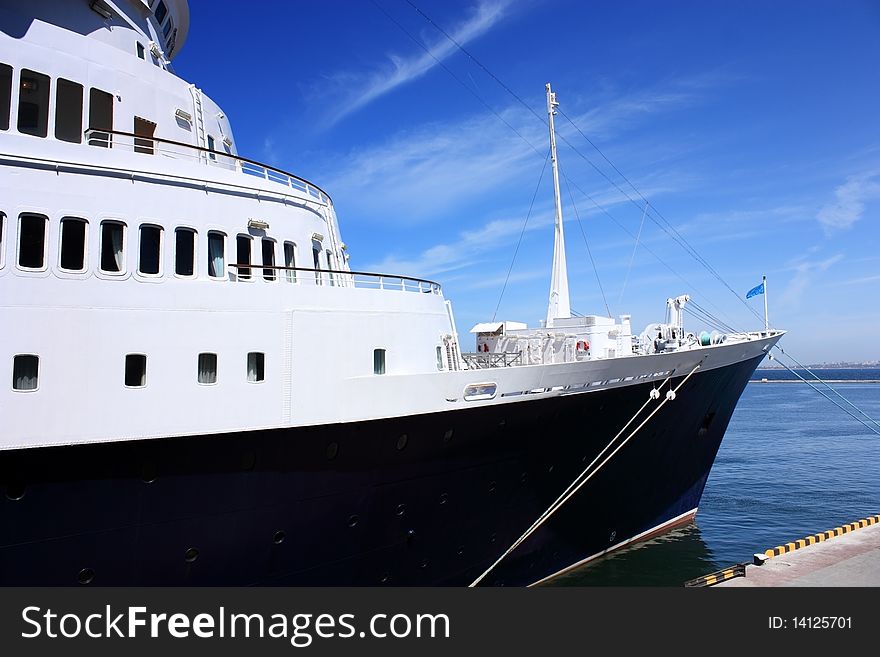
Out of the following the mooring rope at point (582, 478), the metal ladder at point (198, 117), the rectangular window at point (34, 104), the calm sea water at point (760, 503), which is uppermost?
the metal ladder at point (198, 117)

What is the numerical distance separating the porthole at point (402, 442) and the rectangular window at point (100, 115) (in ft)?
24.1

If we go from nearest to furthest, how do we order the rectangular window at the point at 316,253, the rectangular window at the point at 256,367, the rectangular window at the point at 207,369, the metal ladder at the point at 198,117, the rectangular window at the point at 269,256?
the rectangular window at the point at 207,369 → the rectangular window at the point at 256,367 → the rectangular window at the point at 269,256 → the rectangular window at the point at 316,253 → the metal ladder at the point at 198,117

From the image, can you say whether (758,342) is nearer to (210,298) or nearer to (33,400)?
(210,298)

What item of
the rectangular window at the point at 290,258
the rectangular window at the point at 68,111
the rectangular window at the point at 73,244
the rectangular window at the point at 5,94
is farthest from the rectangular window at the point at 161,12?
the rectangular window at the point at 73,244

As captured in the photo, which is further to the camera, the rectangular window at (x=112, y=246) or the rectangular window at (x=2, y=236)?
the rectangular window at (x=112, y=246)

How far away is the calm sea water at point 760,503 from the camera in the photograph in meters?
19.1

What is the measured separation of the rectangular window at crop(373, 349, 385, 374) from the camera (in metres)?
11.1

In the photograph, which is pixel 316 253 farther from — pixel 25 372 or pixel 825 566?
pixel 825 566

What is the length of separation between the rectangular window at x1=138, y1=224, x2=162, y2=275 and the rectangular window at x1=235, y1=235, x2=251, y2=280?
132 cm

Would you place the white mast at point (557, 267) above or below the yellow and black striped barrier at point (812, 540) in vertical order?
above

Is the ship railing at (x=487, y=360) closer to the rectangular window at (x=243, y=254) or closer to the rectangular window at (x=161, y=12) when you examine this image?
the rectangular window at (x=243, y=254)

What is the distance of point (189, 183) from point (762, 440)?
5485 centimetres

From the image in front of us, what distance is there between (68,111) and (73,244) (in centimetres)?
312

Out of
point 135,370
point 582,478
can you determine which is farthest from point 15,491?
point 582,478
